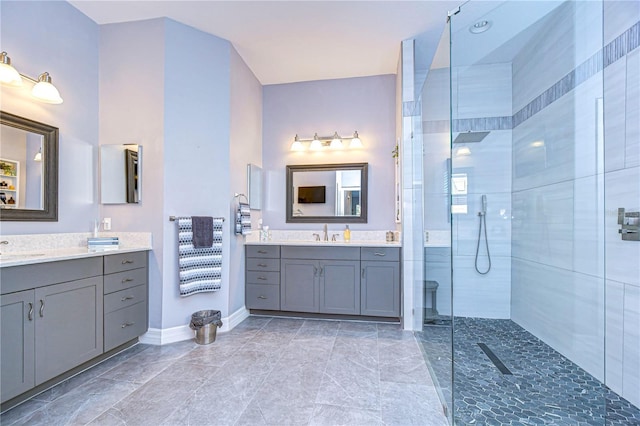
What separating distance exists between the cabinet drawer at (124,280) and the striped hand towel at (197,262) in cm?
32

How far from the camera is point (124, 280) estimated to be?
2.31 m

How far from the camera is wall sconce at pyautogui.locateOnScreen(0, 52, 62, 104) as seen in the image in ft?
6.06

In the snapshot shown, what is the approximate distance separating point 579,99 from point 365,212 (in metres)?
2.16

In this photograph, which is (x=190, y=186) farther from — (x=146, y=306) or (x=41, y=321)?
(x=41, y=321)

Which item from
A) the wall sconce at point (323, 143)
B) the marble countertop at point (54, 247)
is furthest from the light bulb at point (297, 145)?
the marble countertop at point (54, 247)

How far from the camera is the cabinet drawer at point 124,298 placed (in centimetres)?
217

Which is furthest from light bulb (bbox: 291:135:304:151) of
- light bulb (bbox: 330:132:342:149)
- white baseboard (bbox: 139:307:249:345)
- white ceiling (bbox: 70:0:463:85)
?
white baseboard (bbox: 139:307:249:345)

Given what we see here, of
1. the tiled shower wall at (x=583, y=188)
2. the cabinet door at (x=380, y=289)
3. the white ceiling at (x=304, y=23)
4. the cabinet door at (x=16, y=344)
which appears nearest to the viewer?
the cabinet door at (x=16, y=344)

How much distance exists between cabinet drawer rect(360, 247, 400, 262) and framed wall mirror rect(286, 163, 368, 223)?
23.8 inches

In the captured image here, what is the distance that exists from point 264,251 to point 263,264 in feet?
0.49

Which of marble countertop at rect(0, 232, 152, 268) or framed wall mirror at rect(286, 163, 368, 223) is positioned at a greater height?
framed wall mirror at rect(286, 163, 368, 223)

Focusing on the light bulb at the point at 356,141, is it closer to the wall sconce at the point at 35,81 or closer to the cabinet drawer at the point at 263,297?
the cabinet drawer at the point at 263,297

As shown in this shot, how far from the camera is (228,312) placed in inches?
113

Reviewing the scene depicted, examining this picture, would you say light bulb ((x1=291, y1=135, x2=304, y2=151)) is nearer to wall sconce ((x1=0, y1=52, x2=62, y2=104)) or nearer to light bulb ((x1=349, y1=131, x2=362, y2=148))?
light bulb ((x1=349, y1=131, x2=362, y2=148))
